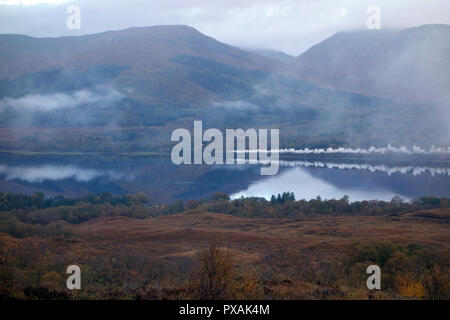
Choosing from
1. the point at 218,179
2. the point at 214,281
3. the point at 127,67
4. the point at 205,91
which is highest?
the point at 127,67

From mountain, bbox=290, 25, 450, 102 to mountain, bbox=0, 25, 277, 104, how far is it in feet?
102

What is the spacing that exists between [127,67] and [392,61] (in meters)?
81.9

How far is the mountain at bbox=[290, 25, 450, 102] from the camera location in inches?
4914

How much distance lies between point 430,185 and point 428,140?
115 ft

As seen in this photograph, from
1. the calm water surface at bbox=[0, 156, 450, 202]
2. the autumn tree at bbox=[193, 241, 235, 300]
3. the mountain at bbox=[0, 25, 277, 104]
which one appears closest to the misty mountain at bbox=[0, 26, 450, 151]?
the mountain at bbox=[0, 25, 277, 104]

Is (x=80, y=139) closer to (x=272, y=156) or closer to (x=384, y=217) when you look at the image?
(x=272, y=156)

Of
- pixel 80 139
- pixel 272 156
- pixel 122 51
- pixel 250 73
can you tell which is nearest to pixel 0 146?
pixel 80 139

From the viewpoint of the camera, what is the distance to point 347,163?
78.1 metres

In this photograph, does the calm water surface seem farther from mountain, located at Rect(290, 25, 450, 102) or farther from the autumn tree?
mountain, located at Rect(290, 25, 450, 102)

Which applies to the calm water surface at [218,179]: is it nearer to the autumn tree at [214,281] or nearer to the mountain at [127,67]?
the autumn tree at [214,281]

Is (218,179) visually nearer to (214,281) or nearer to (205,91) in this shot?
(214,281)

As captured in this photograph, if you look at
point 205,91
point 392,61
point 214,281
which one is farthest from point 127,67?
point 214,281

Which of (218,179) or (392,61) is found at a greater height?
(392,61)

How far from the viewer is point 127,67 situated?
5778 inches
